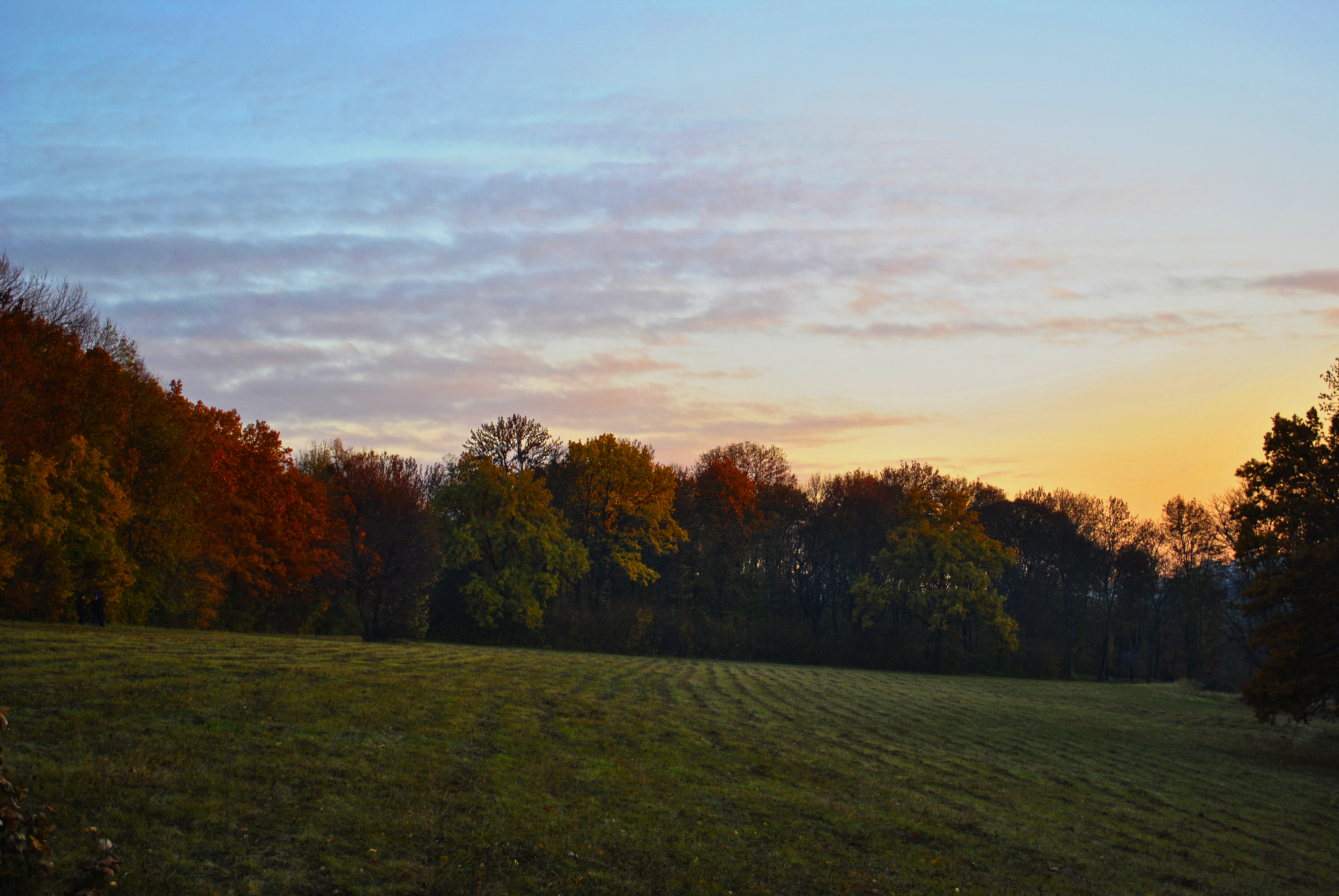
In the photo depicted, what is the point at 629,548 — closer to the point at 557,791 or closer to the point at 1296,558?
the point at 1296,558

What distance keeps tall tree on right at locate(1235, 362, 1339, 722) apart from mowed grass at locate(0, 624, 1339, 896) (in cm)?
261

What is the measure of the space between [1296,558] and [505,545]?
43.3m

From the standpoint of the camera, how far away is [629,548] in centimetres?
6162

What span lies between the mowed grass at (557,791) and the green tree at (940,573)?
3519cm

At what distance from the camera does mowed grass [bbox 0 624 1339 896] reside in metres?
8.89

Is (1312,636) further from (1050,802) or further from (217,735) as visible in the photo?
(217,735)

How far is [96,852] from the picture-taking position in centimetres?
630

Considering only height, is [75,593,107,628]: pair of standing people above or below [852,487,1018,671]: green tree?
below

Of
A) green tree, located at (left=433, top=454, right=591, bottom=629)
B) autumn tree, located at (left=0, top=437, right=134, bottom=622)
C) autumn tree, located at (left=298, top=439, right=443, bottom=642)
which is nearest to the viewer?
autumn tree, located at (left=0, top=437, right=134, bottom=622)

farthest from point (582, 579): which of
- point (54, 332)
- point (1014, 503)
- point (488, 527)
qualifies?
point (1014, 503)

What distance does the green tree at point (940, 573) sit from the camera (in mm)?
59969

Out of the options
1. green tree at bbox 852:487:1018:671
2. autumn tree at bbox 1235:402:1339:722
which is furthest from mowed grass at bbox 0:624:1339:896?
green tree at bbox 852:487:1018:671

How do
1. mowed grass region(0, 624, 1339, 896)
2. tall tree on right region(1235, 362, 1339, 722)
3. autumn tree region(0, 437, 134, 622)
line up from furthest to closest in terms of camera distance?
1. autumn tree region(0, 437, 134, 622)
2. tall tree on right region(1235, 362, 1339, 722)
3. mowed grass region(0, 624, 1339, 896)

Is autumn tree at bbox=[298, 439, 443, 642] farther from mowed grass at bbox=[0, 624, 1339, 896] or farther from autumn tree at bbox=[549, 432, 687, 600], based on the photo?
mowed grass at bbox=[0, 624, 1339, 896]
